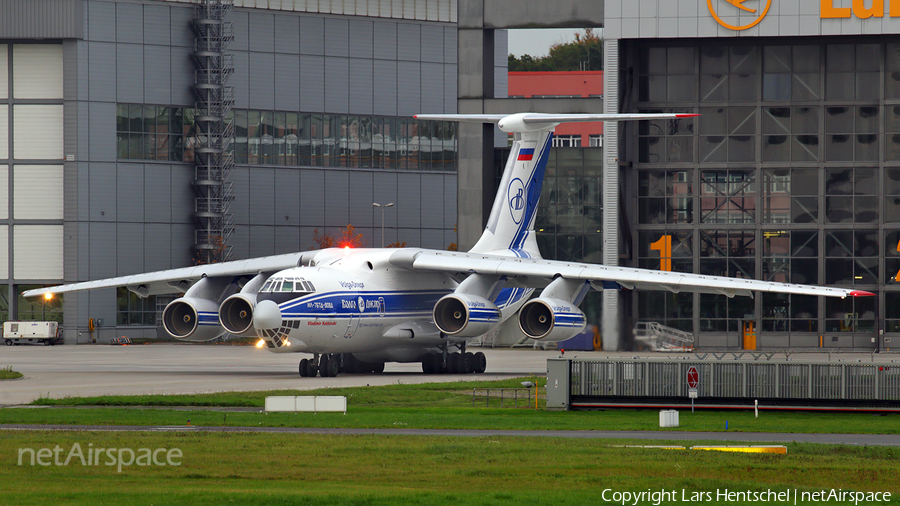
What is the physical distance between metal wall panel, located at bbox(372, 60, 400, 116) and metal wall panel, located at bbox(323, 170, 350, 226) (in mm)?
5171

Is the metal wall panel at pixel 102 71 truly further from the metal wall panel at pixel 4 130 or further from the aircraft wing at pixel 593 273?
the aircraft wing at pixel 593 273

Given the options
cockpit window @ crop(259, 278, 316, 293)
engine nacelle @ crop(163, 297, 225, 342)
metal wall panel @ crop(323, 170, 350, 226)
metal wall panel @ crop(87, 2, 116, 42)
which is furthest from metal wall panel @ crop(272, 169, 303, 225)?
cockpit window @ crop(259, 278, 316, 293)

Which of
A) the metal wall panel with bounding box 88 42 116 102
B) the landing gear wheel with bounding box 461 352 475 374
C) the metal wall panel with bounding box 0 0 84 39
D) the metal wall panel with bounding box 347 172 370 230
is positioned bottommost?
the landing gear wheel with bounding box 461 352 475 374

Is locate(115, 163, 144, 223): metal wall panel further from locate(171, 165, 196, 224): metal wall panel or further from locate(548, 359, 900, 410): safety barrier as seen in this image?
locate(548, 359, 900, 410): safety barrier

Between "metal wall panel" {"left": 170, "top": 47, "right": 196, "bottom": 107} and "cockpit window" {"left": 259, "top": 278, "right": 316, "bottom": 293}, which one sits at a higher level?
"metal wall panel" {"left": 170, "top": 47, "right": 196, "bottom": 107}

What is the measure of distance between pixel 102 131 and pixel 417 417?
54369mm

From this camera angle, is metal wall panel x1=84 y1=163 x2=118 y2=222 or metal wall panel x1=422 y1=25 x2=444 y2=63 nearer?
metal wall panel x1=84 y1=163 x2=118 y2=222

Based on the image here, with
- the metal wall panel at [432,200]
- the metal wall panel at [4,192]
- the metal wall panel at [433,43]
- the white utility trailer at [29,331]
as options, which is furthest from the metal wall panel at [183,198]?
the metal wall panel at [433,43]

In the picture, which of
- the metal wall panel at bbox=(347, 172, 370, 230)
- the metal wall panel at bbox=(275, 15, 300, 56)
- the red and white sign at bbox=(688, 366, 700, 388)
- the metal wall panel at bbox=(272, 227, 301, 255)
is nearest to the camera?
the red and white sign at bbox=(688, 366, 700, 388)

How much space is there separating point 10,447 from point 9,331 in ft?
180

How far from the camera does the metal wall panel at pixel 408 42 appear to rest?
274ft

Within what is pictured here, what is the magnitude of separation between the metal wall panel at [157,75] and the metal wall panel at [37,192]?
7.24 meters

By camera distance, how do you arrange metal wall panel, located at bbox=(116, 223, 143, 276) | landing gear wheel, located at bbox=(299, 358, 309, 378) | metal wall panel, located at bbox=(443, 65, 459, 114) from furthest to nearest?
metal wall panel, located at bbox=(443, 65, 459, 114), metal wall panel, located at bbox=(116, 223, 143, 276), landing gear wheel, located at bbox=(299, 358, 309, 378)

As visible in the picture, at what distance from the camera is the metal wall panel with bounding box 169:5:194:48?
7606 centimetres
